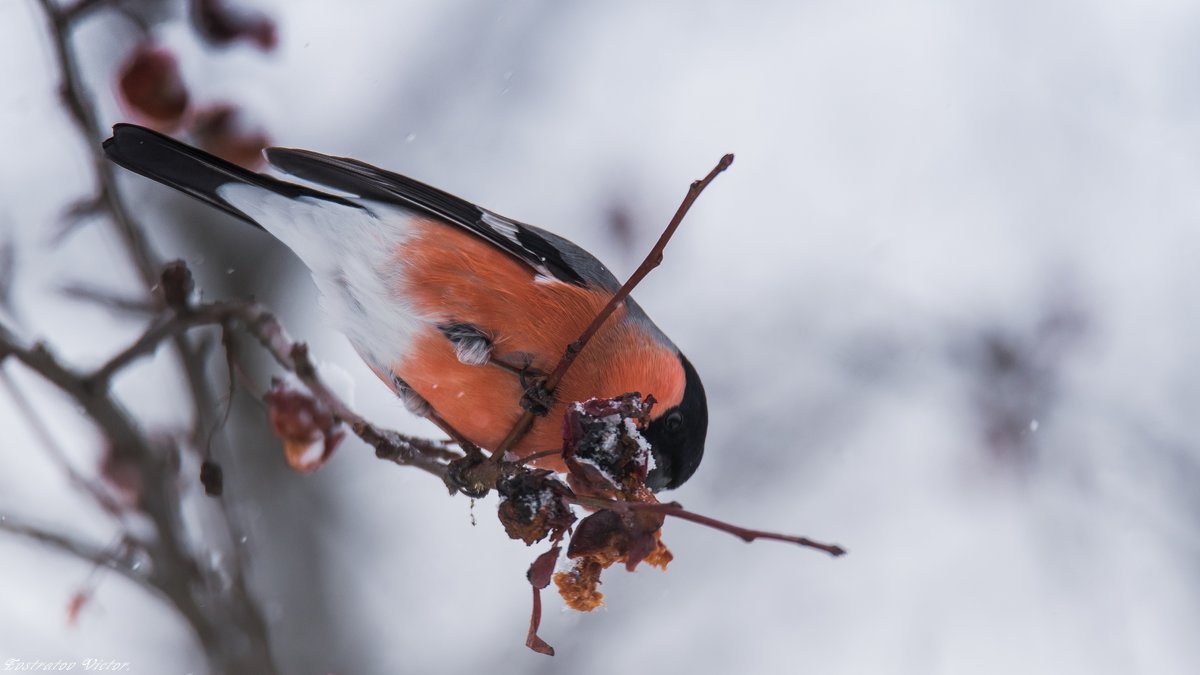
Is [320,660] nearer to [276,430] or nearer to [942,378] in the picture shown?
[276,430]

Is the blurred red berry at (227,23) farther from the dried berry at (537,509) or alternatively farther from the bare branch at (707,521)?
the bare branch at (707,521)

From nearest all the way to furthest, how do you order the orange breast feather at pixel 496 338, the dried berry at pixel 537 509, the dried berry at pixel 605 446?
1. the dried berry at pixel 537 509
2. the dried berry at pixel 605 446
3. the orange breast feather at pixel 496 338

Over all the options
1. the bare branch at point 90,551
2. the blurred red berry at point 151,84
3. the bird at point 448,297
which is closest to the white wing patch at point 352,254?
the bird at point 448,297

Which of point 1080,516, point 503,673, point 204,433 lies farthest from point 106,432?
point 1080,516

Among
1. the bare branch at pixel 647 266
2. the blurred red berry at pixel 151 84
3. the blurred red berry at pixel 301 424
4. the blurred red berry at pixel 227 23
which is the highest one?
the bare branch at pixel 647 266

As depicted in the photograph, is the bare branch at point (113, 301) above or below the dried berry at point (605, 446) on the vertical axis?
below

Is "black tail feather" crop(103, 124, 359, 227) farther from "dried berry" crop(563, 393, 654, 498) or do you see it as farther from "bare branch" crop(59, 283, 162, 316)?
"dried berry" crop(563, 393, 654, 498)

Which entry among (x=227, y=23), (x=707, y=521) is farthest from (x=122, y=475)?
(x=707, y=521)

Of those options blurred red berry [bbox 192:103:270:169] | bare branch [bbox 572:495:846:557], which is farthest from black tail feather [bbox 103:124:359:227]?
bare branch [bbox 572:495:846:557]
